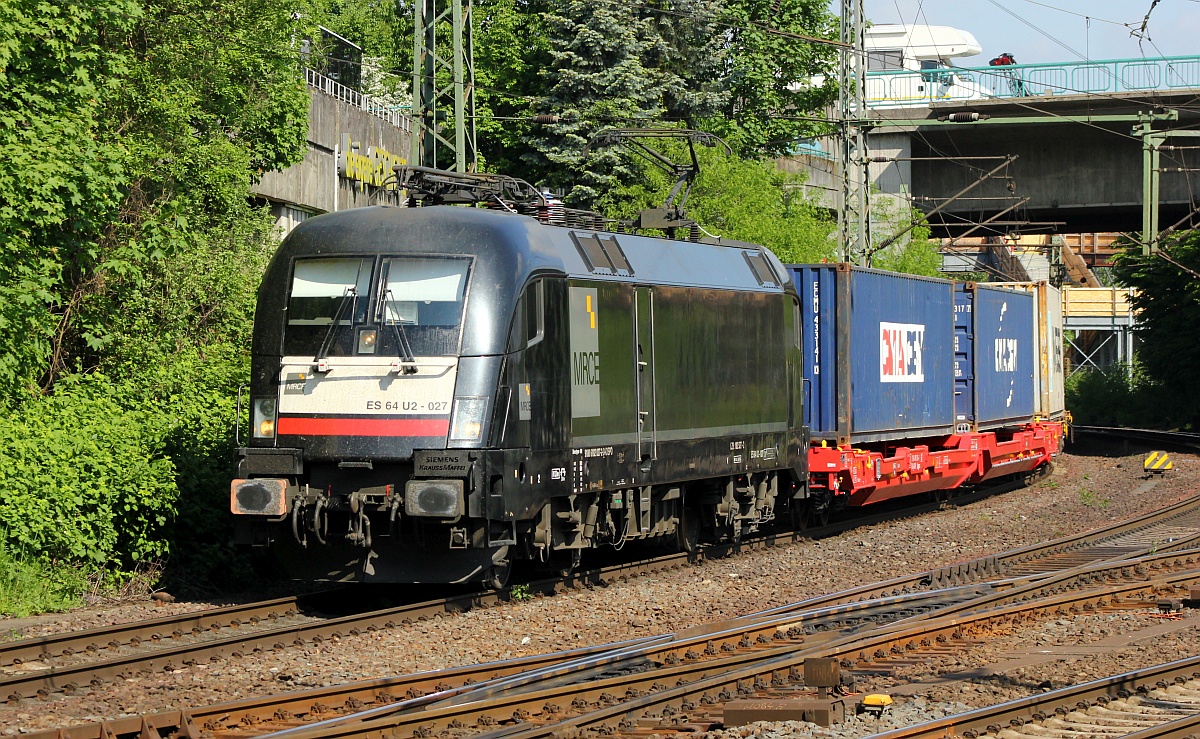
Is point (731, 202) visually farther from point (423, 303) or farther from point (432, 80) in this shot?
point (423, 303)

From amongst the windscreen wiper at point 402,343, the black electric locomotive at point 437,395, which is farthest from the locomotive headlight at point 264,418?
the windscreen wiper at point 402,343

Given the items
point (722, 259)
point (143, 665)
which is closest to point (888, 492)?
point (722, 259)

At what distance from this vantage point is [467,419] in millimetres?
11734

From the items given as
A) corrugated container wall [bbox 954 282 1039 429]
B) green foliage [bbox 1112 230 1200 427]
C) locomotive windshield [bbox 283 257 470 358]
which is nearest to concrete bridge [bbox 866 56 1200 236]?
green foliage [bbox 1112 230 1200 427]

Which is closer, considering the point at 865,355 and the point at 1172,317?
the point at 865,355

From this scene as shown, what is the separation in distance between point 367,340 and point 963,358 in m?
13.8

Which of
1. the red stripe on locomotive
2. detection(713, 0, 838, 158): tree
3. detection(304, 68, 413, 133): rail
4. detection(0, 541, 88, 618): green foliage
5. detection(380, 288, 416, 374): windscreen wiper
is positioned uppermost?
detection(713, 0, 838, 158): tree

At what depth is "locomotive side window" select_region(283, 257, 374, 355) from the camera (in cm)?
1209

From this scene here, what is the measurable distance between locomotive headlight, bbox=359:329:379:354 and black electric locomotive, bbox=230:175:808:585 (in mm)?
14

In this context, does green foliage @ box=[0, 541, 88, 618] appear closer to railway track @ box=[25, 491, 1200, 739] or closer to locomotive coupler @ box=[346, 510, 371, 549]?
locomotive coupler @ box=[346, 510, 371, 549]

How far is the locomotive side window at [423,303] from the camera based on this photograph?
11875mm

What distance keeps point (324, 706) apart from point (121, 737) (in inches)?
50.5

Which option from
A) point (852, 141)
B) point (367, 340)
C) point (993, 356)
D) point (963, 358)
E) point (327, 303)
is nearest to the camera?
point (367, 340)

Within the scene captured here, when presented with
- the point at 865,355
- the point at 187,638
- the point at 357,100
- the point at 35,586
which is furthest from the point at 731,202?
the point at 187,638
